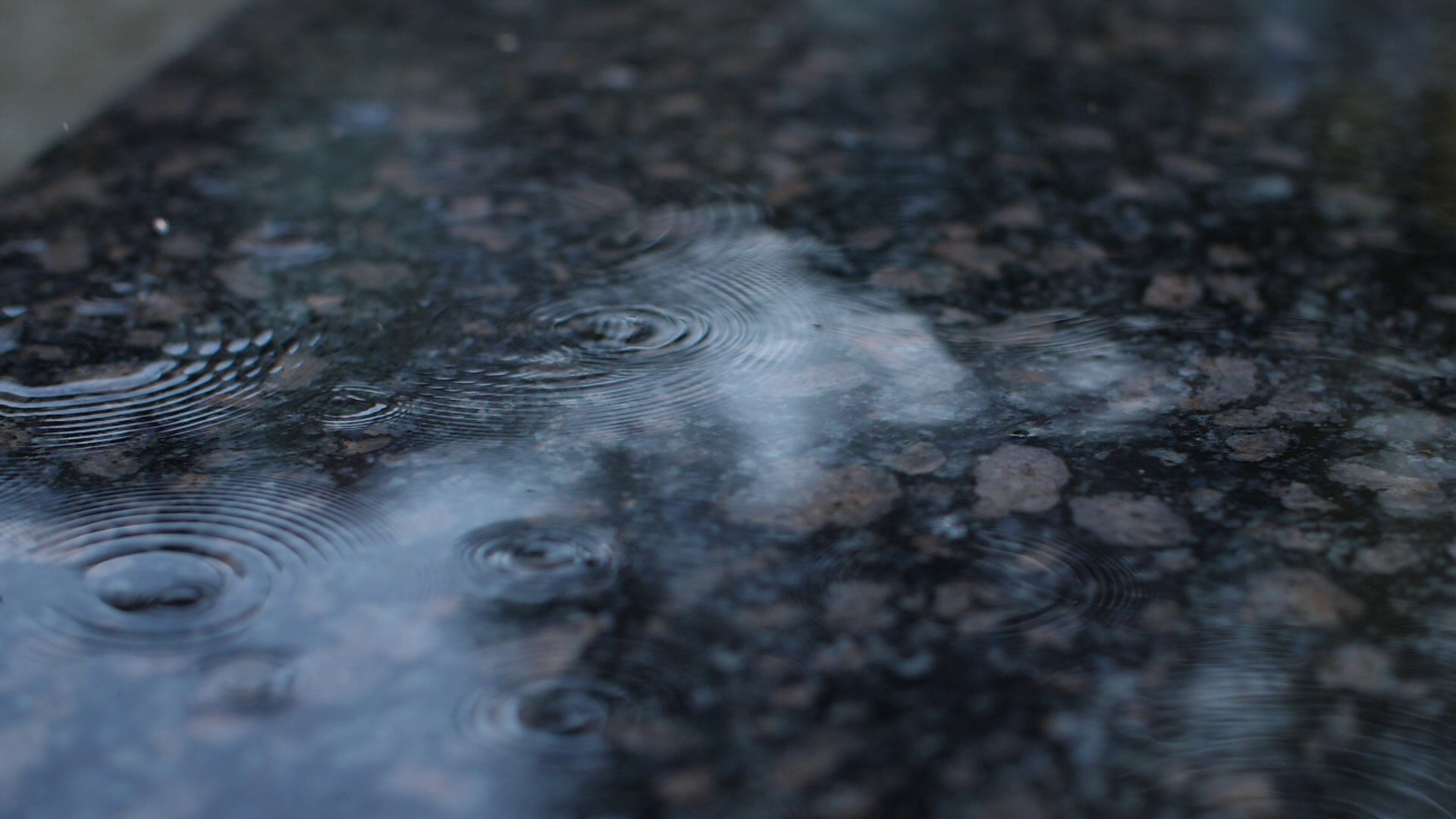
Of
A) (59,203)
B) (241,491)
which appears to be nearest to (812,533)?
(241,491)

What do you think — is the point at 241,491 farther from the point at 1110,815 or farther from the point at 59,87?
the point at 59,87

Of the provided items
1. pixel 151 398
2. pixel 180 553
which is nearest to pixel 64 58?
pixel 151 398

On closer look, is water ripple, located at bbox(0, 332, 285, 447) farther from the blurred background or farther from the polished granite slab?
the blurred background

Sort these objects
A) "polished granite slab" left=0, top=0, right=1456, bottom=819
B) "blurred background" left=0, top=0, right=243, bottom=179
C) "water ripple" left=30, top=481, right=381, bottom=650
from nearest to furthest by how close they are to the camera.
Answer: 1. "polished granite slab" left=0, top=0, right=1456, bottom=819
2. "water ripple" left=30, top=481, right=381, bottom=650
3. "blurred background" left=0, top=0, right=243, bottom=179

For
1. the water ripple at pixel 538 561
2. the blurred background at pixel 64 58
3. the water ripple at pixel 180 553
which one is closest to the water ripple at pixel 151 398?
the water ripple at pixel 180 553

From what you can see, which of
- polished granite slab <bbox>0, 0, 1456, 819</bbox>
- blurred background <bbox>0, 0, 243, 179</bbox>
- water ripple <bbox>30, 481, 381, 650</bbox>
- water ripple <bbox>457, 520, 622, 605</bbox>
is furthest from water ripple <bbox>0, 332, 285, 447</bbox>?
blurred background <bbox>0, 0, 243, 179</bbox>

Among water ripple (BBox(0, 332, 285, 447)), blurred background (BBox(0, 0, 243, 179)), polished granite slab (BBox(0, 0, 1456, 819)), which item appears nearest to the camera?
polished granite slab (BBox(0, 0, 1456, 819))

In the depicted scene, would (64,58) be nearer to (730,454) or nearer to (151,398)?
(151,398)
